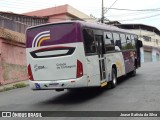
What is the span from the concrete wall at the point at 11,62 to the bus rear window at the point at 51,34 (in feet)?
27.9

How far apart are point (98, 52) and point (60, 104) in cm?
279

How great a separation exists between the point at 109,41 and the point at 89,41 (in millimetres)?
2801

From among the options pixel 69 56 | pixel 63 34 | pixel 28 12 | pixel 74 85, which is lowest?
pixel 74 85

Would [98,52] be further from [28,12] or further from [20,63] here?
[28,12]

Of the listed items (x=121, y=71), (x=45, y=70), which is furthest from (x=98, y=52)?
(x=121, y=71)

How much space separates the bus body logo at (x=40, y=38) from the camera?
1123 centimetres

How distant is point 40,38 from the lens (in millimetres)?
11398

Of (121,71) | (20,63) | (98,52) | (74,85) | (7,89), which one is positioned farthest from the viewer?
(20,63)

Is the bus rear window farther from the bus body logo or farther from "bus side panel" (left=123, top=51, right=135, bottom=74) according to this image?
"bus side panel" (left=123, top=51, right=135, bottom=74)

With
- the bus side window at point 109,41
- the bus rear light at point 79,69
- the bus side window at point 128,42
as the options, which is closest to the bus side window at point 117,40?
the bus side window at point 109,41

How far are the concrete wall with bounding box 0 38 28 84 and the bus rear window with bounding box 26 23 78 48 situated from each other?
27.9ft

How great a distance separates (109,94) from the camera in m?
12.5

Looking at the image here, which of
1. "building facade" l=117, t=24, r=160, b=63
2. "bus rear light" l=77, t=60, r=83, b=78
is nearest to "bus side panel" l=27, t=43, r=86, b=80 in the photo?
"bus rear light" l=77, t=60, r=83, b=78

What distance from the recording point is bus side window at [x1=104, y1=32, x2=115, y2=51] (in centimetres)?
1365
